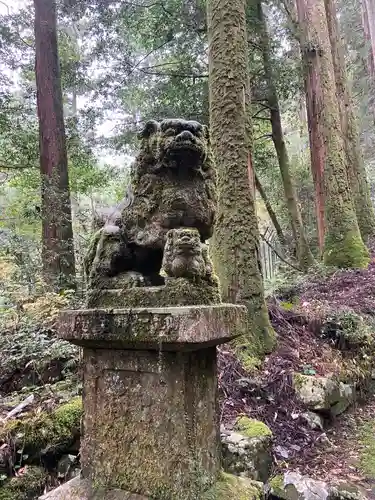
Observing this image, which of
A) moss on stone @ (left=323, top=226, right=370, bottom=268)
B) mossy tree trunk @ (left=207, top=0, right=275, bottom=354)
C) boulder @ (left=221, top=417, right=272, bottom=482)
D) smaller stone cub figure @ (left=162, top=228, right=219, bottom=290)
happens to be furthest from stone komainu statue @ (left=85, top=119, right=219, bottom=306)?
moss on stone @ (left=323, top=226, right=370, bottom=268)

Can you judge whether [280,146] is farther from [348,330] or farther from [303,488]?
[303,488]

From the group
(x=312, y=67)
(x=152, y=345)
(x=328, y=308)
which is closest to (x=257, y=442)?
(x=152, y=345)

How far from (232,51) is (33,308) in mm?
3857

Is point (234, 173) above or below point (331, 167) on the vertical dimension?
below

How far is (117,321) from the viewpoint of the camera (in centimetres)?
191

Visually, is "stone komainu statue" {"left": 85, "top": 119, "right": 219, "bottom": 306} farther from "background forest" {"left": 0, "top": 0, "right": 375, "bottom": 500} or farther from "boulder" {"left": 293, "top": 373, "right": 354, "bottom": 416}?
"boulder" {"left": 293, "top": 373, "right": 354, "bottom": 416}

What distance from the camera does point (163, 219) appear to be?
2.06m

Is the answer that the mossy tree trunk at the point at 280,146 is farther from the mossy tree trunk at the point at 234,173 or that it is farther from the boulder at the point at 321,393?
the boulder at the point at 321,393

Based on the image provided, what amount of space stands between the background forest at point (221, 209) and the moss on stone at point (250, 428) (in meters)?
0.17

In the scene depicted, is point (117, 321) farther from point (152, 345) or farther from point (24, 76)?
point (24, 76)

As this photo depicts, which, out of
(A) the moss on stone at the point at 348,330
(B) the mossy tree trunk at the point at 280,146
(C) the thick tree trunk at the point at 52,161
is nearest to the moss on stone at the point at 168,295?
(A) the moss on stone at the point at 348,330

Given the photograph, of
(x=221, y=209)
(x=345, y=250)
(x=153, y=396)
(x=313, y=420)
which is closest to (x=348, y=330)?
(x=313, y=420)

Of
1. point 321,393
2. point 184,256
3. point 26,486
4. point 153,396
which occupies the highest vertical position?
point 184,256

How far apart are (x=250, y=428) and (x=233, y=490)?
1.24m
